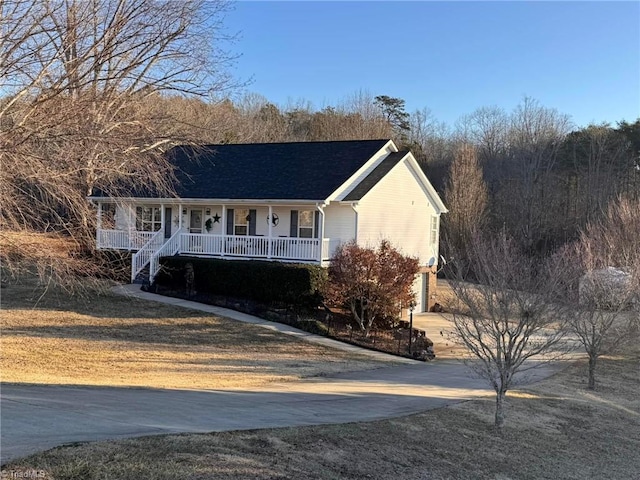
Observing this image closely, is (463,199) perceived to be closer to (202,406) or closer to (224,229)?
(224,229)

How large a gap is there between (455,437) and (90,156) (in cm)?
776

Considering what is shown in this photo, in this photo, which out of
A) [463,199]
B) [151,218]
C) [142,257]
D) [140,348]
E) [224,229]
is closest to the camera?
[140,348]

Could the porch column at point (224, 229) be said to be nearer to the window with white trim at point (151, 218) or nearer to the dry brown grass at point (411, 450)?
the window with white trim at point (151, 218)

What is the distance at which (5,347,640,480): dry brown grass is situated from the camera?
18.0 feet

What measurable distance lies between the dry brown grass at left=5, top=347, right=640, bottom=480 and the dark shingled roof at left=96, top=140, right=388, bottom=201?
46.3 feet

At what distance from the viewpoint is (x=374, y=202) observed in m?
26.0

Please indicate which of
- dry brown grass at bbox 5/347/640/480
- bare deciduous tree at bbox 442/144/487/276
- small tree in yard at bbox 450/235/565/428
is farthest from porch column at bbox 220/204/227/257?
bare deciduous tree at bbox 442/144/487/276

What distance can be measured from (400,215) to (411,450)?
20.9m

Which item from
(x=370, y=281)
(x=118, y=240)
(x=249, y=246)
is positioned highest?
(x=118, y=240)

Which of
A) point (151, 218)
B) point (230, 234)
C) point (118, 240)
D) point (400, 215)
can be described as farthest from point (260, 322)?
point (151, 218)

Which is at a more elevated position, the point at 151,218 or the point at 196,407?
the point at 151,218

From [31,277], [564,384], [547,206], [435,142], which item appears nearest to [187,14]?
[564,384]

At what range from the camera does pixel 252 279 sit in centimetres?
2231

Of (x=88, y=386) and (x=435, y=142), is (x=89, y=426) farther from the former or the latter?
(x=435, y=142)
